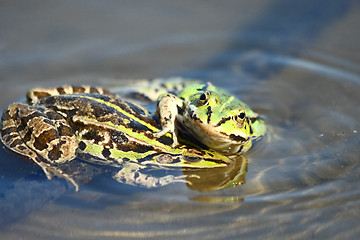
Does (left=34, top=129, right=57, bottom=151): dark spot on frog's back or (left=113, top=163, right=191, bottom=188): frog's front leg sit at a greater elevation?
(left=34, top=129, right=57, bottom=151): dark spot on frog's back

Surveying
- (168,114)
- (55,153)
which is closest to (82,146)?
(55,153)

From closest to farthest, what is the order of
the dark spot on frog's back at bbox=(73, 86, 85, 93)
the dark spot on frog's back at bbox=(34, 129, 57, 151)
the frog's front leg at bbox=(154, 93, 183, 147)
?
the dark spot on frog's back at bbox=(34, 129, 57, 151) < the frog's front leg at bbox=(154, 93, 183, 147) < the dark spot on frog's back at bbox=(73, 86, 85, 93)

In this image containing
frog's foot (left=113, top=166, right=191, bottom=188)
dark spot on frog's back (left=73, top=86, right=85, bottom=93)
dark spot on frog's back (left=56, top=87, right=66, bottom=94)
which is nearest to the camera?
frog's foot (left=113, top=166, right=191, bottom=188)

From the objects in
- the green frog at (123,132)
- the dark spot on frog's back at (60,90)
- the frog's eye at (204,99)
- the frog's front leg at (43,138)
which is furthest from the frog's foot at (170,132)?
the dark spot on frog's back at (60,90)

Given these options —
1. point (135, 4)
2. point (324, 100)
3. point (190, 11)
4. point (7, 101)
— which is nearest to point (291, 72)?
point (324, 100)

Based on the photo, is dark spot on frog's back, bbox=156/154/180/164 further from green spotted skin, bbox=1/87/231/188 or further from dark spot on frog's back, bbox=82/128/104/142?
dark spot on frog's back, bbox=82/128/104/142

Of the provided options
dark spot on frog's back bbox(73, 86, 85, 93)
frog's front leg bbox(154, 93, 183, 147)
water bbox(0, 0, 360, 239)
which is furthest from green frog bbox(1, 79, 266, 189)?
dark spot on frog's back bbox(73, 86, 85, 93)
